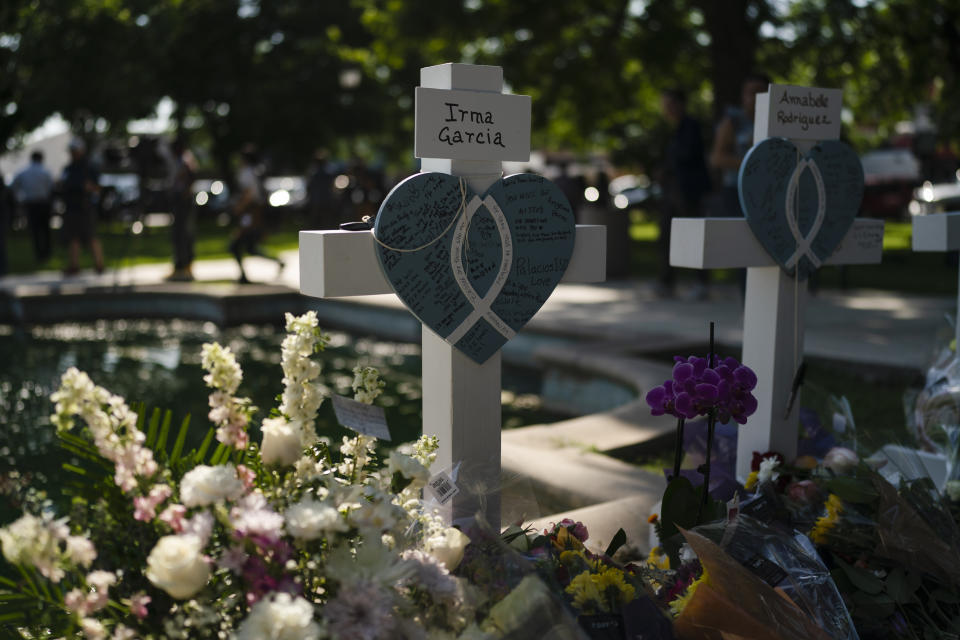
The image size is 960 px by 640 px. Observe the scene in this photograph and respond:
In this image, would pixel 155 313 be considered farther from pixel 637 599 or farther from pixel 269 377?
pixel 637 599

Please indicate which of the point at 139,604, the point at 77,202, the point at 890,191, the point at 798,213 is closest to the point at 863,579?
the point at 798,213

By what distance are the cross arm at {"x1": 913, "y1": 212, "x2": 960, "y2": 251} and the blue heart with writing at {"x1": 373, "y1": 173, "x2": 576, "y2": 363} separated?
1.56 meters

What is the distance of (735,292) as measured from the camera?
10.2 metres

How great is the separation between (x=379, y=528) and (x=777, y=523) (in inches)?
48.6

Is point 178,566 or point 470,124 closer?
point 178,566

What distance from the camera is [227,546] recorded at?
1.49 meters

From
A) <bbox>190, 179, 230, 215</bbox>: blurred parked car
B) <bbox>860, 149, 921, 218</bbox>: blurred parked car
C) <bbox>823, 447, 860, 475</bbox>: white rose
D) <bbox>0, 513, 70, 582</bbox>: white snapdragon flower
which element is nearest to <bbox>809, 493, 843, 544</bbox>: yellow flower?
<bbox>823, 447, 860, 475</bbox>: white rose

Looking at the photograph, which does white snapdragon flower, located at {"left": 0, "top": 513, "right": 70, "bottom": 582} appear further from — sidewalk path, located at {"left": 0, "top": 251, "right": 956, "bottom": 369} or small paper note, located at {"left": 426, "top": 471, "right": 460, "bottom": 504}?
sidewalk path, located at {"left": 0, "top": 251, "right": 956, "bottom": 369}

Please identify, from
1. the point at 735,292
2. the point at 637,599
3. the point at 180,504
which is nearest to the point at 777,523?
the point at 637,599

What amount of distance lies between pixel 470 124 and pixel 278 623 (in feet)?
4.53

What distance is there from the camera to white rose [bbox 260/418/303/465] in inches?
61.1

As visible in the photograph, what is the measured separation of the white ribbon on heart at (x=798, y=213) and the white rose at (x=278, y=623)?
2.24 m

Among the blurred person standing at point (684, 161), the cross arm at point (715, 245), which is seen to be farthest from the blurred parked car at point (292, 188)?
the cross arm at point (715, 245)

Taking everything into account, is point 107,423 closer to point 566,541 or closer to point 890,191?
point 566,541
